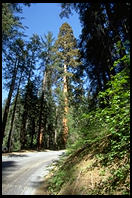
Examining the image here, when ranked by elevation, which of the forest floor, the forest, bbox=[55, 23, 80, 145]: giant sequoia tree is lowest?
the forest floor

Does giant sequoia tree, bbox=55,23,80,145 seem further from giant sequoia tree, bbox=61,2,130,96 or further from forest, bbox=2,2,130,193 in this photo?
giant sequoia tree, bbox=61,2,130,96

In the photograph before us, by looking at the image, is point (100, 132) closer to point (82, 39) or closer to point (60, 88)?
point (82, 39)

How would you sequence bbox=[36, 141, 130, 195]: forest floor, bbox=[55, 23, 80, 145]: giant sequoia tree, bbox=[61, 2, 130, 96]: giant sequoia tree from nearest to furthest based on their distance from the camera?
bbox=[36, 141, 130, 195]: forest floor, bbox=[61, 2, 130, 96]: giant sequoia tree, bbox=[55, 23, 80, 145]: giant sequoia tree

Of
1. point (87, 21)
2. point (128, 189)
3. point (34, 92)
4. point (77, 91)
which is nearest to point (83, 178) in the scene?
point (128, 189)

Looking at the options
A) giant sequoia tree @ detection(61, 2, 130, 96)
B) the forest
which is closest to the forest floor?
the forest

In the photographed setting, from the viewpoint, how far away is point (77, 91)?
21.2m

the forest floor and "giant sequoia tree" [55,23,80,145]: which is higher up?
"giant sequoia tree" [55,23,80,145]

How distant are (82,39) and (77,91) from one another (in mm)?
9590

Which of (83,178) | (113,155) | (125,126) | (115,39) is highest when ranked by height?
(115,39)

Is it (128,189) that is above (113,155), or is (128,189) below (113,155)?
below

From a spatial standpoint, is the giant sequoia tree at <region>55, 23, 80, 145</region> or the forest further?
the giant sequoia tree at <region>55, 23, 80, 145</region>

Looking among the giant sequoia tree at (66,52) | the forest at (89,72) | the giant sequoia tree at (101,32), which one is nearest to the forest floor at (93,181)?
the forest at (89,72)

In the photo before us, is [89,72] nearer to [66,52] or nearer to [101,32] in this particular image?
[101,32]

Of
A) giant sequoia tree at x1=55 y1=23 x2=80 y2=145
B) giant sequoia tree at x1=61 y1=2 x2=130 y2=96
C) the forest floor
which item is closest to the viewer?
the forest floor
